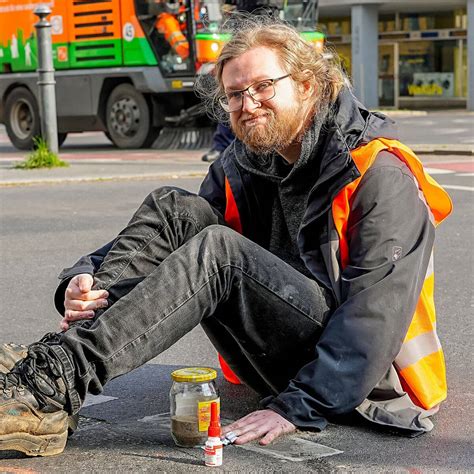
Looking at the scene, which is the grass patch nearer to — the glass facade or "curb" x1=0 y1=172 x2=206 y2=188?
"curb" x1=0 y1=172 x2=206 y2=188

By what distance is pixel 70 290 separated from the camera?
338cm

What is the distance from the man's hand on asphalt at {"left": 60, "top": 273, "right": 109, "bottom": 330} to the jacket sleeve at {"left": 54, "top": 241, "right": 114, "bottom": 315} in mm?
139

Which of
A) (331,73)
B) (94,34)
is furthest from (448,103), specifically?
(331,73)

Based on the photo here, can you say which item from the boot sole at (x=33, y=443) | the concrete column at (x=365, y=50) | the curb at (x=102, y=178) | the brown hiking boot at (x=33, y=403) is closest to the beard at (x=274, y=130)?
the brown hiking boot at (x=33, y=403)

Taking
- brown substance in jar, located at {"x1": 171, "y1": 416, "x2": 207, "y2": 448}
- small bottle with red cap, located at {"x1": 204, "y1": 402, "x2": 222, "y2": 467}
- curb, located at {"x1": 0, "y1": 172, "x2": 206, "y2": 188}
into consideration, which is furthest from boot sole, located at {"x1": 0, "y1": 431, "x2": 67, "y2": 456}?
curb, located at {"x1": 0, "y1": 172, "x2": 206, "y2": 188}

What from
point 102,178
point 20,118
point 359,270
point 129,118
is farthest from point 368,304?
point 20,118

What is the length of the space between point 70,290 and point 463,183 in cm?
789

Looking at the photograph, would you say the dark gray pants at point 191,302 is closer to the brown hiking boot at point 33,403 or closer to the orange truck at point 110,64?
the brown hiking boot at point 33,403

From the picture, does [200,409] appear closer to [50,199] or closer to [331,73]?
Answer: [331,73]

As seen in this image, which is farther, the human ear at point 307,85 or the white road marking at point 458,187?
the white road marking at point 458,187

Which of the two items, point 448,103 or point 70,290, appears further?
point 448,103

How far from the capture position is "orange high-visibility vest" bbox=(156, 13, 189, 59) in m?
15.1

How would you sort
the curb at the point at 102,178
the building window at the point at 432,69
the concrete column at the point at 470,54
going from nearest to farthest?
1. the curb at the point at 102,178
2. the concrete column at the point at 470,54
3. the building window at the point at 432,69

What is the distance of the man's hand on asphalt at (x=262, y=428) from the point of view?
10.7ft
